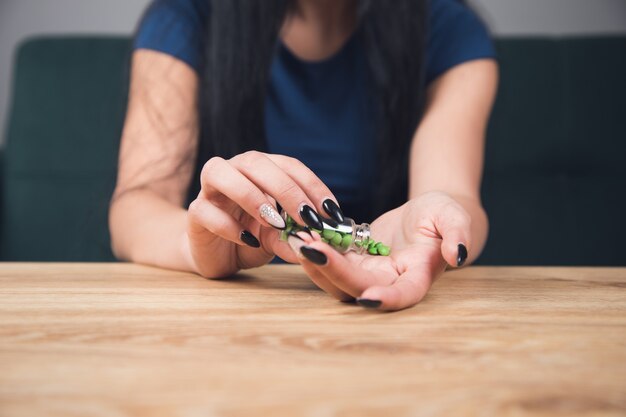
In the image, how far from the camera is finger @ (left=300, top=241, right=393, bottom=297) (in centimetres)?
51

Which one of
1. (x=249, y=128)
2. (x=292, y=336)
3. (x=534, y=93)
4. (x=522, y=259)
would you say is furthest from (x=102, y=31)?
(x=292, y=336)

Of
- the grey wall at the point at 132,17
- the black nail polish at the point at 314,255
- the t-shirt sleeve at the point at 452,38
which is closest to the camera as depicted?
the black nail polish at the point at 314,255

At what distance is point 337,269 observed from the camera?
0.53 metres

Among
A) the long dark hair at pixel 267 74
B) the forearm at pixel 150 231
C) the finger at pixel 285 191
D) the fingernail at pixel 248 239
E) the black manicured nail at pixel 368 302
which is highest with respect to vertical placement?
the long dark hair at pixel 267 74

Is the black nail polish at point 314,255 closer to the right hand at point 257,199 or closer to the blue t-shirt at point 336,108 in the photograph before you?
the right hand at point 257,199

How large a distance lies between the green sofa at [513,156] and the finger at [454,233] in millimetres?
1068

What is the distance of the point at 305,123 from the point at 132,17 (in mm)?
1178

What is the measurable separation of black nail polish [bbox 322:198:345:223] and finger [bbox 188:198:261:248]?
0.32 ft

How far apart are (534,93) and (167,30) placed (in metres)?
1.11

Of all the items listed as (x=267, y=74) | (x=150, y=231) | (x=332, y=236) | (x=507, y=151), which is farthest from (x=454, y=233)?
(x=507, y=151)

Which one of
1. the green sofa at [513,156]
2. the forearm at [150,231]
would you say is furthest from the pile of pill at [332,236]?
the green sofa at [513,156]

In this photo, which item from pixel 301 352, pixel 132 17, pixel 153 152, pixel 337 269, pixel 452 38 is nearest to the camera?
pixel 301 352

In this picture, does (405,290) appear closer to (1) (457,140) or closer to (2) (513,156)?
(1) (457,140)

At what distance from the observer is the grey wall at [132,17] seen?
2070 mm
